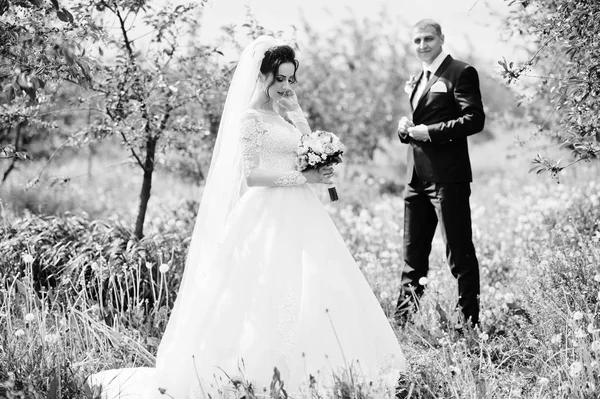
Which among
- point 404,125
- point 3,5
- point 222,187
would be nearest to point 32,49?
point 3,5

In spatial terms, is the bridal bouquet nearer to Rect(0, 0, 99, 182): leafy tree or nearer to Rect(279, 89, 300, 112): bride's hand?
Rect(279, 89, 300, 112): bride's hand

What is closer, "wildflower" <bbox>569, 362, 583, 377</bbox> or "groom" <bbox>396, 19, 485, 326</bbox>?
"wildflower" <bbox>569, 362, 583, 377</bbox>

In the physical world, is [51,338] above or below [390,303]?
above

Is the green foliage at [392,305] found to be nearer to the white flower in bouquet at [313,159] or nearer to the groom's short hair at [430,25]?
the white flower in bouquet at [313,159]

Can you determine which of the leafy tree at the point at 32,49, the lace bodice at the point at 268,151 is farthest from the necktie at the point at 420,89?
the leafy tree at the point at 32,49

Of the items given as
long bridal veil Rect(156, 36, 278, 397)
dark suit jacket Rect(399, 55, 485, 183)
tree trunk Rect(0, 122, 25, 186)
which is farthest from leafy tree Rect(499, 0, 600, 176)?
tree trunk Rect(0, 122, 25, 186)

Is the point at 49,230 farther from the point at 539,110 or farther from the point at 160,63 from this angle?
the point at 539,110

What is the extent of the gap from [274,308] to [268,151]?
1.00 m

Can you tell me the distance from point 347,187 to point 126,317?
23.0 feet

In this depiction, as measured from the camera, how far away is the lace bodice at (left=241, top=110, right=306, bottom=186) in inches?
167

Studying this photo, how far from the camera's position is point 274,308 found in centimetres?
394

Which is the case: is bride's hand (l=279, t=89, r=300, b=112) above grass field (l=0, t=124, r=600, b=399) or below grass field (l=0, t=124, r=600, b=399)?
above

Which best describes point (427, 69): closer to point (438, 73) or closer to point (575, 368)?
point (438, 73)

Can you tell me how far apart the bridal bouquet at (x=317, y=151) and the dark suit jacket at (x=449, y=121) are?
103 cm
